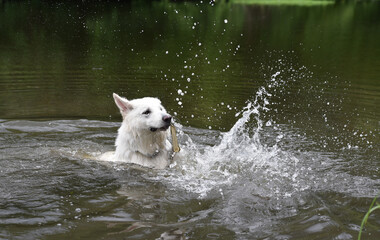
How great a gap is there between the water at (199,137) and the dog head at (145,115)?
760 mm

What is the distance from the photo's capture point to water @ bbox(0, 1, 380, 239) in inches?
205

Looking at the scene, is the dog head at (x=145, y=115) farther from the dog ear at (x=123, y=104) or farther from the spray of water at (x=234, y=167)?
the spray of water at (x=234, y=167)

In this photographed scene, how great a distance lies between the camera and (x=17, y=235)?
187 inches

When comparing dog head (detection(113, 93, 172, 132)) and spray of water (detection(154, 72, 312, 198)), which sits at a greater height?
dog head (detection(113, 93, 172, 132))

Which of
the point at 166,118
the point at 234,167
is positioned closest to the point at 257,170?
the point at 234,167

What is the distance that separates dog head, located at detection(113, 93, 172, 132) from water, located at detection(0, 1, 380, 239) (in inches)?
29.9

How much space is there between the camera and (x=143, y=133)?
666 centimetres

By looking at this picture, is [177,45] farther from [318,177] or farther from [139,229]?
[139,229]

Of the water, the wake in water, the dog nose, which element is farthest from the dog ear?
the wake in water

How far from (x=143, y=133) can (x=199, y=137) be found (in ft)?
7.81

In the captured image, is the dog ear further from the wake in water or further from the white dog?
the wake in water

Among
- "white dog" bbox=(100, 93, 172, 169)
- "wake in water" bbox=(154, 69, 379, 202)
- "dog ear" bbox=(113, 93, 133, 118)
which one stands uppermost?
"dog ear" bbox=(113, 93, 133, 118)

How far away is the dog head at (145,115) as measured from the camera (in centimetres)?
631

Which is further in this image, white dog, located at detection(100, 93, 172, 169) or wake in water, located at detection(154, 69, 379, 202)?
white dog, located at detection(100, 93, 172, 169)
